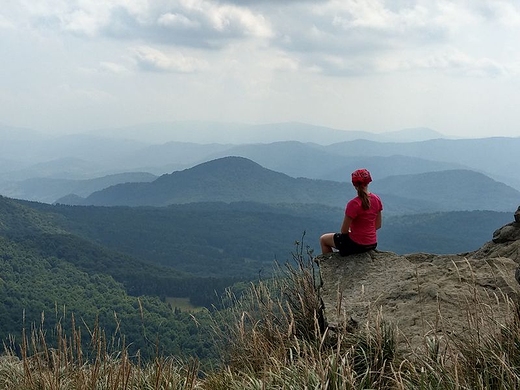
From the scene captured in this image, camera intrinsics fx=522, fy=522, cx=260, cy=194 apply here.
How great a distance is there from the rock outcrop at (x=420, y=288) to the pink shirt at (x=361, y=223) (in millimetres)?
191

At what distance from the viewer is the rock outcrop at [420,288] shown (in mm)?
4062

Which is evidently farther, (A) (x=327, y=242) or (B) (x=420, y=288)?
(A) (x=327, y=242)

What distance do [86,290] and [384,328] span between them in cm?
11256

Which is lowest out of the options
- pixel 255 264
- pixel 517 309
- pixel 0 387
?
pixel 255 264

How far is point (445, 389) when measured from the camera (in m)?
2.81

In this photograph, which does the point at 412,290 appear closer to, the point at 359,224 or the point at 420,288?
the point at 420,288

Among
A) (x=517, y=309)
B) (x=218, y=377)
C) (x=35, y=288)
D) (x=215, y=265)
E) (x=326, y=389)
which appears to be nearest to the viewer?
(x=326, y=389)

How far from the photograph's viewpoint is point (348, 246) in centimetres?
650

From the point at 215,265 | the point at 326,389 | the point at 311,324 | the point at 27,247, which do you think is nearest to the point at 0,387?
the point at 311,324

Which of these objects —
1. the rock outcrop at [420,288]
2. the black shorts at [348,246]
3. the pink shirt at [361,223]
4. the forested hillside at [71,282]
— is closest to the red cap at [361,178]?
the pink shirt at [361,223]

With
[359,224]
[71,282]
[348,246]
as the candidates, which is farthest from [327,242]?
[71,282]

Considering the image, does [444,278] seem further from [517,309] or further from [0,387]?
[0,387]

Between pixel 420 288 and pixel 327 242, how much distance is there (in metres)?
1.85

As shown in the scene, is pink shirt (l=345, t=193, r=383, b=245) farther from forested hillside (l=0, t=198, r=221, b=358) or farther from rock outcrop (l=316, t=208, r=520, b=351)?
forested hillside (l=0, t=198, r=221, b=358)
